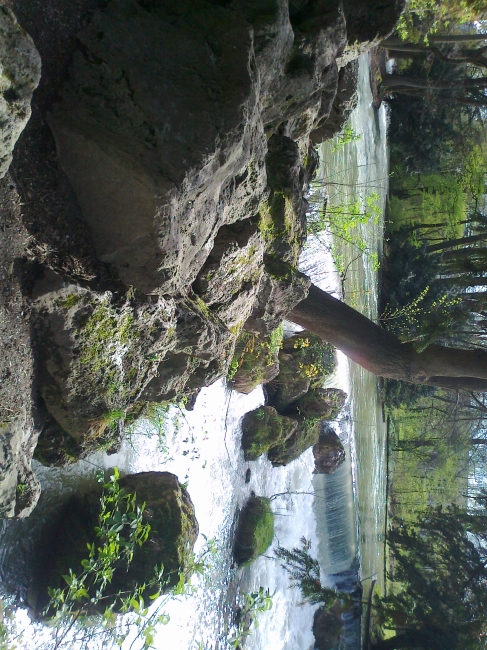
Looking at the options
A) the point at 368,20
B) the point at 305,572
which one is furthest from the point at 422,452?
the point at 368,20

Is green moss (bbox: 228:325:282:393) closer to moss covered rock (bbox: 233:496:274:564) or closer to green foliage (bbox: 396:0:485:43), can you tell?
moss covered rock (bbox: 233:496:274:564)

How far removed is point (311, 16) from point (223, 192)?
1.34 m

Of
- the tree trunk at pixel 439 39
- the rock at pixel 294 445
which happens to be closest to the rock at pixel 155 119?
the rock at pixel 294 445

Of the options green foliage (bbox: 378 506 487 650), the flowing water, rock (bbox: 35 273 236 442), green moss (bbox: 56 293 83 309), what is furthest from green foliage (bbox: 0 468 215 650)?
green foliage (bbox: 378 506 487 650)

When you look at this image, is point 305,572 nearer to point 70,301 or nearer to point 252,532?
point 252,532

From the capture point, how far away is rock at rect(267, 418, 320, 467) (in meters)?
7.91

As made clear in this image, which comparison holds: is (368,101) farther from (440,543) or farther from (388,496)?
(388,496)

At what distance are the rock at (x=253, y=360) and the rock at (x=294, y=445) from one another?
160cm

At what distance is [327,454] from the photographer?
9398 mm

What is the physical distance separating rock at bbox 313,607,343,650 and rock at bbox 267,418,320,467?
3080mm

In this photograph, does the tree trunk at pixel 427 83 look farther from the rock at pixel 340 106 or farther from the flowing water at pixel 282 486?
the rock at pixel 340 106

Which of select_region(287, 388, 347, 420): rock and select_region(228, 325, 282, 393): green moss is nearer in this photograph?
select_region(228, 325, 282, 393): green moss

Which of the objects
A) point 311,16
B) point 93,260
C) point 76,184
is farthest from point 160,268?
point 311,16

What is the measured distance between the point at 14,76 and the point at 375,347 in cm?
465
